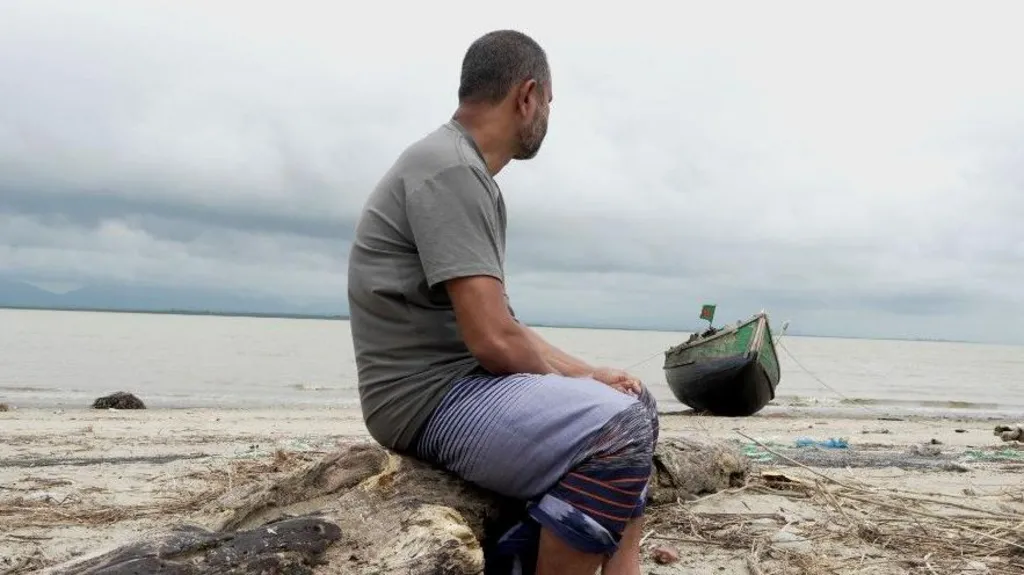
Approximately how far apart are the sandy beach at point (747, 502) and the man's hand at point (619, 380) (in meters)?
1.00

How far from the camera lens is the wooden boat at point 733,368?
14.0m

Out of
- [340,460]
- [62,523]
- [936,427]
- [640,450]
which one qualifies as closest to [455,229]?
[640,450]

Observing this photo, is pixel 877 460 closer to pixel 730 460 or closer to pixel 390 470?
pixel 730 460

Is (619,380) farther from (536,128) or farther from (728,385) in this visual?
(728,385)

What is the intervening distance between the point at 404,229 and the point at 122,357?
2785cm

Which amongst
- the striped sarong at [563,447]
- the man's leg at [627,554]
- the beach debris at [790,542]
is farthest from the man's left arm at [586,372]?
the beach debris at [790,542]

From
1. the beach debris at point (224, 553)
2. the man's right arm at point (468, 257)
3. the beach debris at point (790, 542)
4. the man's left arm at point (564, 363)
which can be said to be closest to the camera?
the beach debris at point (224, 553)

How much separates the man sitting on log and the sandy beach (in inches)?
35.9

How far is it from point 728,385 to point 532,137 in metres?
12.2

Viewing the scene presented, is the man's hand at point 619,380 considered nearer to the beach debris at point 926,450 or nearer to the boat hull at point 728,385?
the beach debris at point 926,450

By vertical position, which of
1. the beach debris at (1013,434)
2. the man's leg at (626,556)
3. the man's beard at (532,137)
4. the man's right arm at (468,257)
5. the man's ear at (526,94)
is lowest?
the beach debris at (1013,434)

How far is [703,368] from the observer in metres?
14.7

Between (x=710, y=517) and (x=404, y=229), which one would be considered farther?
(x=710, y=517)

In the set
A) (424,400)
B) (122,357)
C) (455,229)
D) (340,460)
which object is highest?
(455,229)
